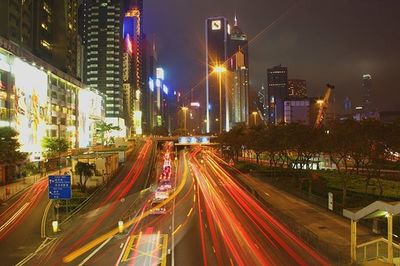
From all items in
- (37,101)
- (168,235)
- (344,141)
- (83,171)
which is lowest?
(168,235)

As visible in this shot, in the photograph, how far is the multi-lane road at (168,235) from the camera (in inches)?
1008

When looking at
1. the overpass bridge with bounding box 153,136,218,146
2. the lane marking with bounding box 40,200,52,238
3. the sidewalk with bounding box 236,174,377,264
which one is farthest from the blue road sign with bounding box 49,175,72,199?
the overpass bridge with bounding box 153,136,218,146

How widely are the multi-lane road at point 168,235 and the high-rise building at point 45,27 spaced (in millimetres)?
66922

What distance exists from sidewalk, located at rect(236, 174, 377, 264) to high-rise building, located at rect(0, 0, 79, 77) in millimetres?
79190

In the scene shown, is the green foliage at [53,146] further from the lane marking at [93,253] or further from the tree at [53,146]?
the lane marking at [93,253]

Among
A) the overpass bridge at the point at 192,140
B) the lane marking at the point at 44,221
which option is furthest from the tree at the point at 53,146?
the overpass bridge at the point at 192,140

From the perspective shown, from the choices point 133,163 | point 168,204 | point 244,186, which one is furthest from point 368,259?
point 133,163

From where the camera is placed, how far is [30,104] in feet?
282

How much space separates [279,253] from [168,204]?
23.2 m

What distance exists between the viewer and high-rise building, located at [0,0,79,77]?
106 meters

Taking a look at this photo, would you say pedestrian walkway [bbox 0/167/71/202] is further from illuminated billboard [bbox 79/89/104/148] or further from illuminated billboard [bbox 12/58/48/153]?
illuminated billboard [bbox 79/89/104/148]

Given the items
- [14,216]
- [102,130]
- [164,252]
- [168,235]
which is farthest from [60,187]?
[102,130]

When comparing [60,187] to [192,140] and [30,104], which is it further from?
[192,140]

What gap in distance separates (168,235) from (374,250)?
14237mm
